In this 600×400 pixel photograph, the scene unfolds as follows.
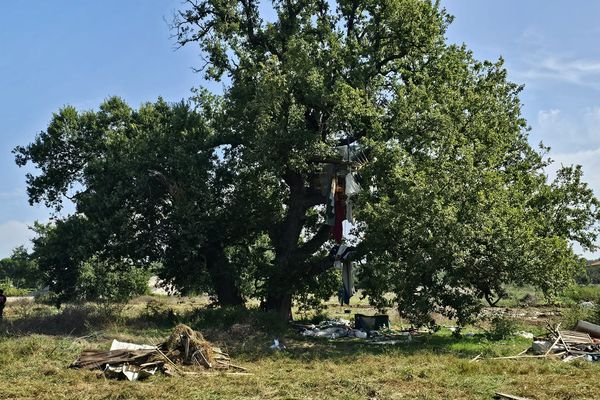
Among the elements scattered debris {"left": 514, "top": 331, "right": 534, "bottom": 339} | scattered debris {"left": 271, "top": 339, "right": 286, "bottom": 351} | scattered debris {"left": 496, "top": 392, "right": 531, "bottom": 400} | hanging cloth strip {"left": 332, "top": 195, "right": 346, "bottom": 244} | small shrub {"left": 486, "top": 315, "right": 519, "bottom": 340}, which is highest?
hanging cloth strip {"left": 332, "top": 195, "right": 346, "bottom": 244}

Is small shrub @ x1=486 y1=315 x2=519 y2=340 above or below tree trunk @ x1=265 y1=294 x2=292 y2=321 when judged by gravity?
below

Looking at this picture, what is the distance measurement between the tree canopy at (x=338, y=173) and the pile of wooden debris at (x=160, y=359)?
7.80m

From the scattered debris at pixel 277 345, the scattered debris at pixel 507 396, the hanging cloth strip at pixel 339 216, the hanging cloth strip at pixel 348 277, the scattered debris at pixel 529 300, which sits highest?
the hanging cloth strip at pixel 339 216

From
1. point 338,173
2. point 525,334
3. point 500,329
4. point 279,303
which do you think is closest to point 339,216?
point 338,173

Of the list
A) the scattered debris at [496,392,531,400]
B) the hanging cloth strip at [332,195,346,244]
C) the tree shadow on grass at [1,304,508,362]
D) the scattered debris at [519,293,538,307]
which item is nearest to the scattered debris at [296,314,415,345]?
the tree shadow on grass at [1,304,508,362]

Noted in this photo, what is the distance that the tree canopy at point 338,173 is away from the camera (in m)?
19.9

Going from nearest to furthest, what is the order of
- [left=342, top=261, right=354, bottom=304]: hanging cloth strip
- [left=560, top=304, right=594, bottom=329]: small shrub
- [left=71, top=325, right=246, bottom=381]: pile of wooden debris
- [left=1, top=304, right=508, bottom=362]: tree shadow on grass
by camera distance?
[left=71, top=325, right=246, bottom=381]: pile of wooden debris, [left=1, top=304, right=508, bottom=362]: tree shadow on grass, [left=560, top=304, right=594, bottom=329]: small shrub, [left=342, top=261, right=354, bottom=304]: hanging cloth strip

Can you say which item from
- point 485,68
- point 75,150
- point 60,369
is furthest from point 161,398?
point 75,150

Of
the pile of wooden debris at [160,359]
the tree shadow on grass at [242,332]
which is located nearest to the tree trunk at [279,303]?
the tree shadow on grass at [242,332]

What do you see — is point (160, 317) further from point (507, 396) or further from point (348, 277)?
point (507, 396)

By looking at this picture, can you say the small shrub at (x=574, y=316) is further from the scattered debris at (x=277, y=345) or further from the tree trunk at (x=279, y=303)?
the tree trunk at (x=279, y=303)

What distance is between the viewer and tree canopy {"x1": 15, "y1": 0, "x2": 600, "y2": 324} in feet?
65.3

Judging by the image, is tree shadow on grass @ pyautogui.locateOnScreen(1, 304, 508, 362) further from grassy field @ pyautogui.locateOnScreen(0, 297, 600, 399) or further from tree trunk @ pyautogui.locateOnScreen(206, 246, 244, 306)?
tree trunk @ pyautogui.locateOnScreen(206, 246, 244, 306)

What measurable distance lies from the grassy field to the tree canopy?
336 cm
